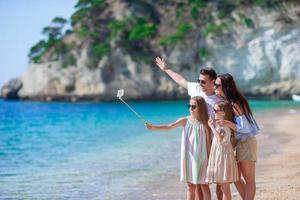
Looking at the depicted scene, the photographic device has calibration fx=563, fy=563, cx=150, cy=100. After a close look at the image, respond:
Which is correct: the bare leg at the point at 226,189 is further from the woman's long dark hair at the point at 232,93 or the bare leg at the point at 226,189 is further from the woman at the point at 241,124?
the woman's long dark hair at the point at 232,93

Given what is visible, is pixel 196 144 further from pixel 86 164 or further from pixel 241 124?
pixel 86 164

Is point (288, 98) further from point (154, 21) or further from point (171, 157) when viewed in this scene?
point (171, 157)

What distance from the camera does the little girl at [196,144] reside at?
6324 millimetres

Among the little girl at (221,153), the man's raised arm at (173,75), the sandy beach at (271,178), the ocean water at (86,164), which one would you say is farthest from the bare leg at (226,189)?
the ocean water at (86,164)

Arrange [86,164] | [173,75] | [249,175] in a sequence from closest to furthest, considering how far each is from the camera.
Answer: [249,175]
[173,75]
[86,164]

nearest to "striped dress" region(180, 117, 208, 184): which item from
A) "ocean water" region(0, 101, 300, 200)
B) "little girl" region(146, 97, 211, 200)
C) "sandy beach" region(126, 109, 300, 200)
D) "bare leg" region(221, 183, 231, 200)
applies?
"little girl" region(146, 97, 211, 200)

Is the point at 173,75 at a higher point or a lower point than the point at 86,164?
higher

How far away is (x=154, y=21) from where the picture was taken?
2515 inches

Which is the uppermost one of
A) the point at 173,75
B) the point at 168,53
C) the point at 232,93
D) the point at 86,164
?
the point at 168,53

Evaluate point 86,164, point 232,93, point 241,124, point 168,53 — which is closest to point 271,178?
point 241,124

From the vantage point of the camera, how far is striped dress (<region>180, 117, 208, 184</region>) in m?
6.34

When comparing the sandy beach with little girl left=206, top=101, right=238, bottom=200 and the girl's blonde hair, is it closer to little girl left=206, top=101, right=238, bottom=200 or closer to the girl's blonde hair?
little girl left=206, top=101, right=238, bottom=200

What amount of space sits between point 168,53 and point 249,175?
53.8 meters

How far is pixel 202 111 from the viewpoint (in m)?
6.32
